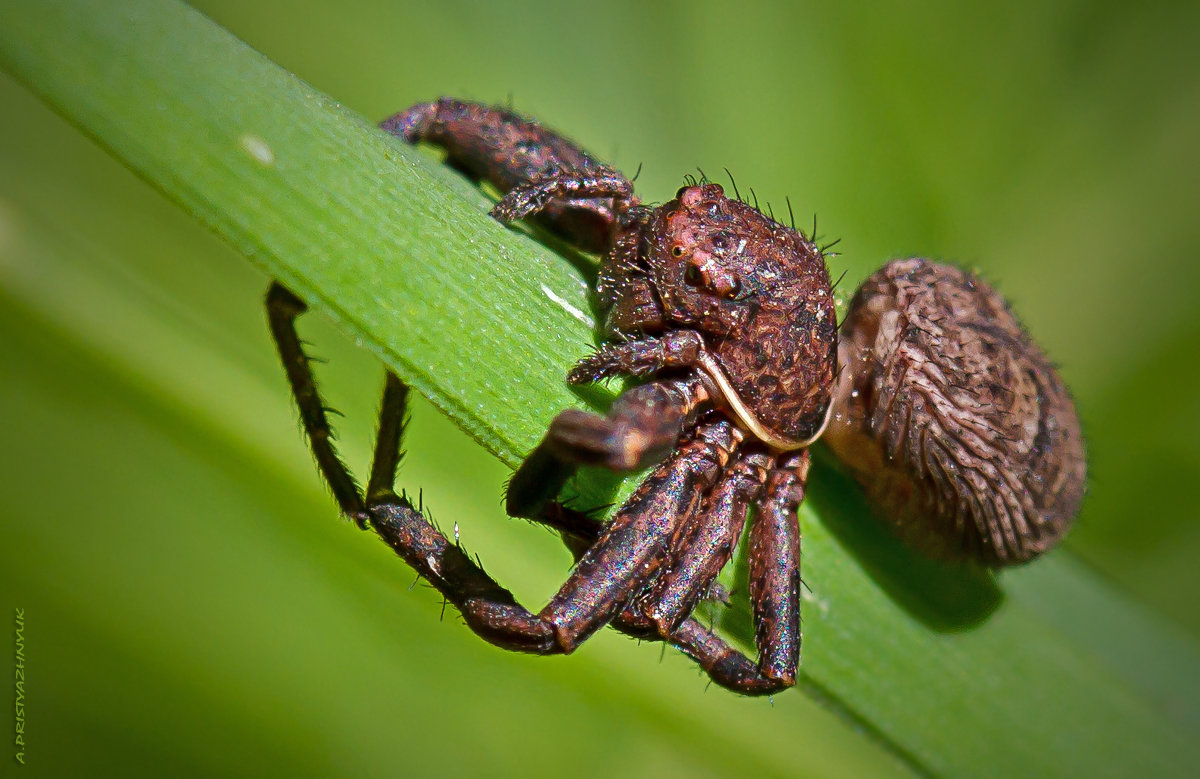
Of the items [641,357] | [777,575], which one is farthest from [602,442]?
[777,575]

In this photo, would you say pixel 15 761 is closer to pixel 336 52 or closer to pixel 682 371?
pixel 682 371

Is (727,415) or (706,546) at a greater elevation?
(727,415)

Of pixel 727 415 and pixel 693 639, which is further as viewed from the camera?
pixel 727 415

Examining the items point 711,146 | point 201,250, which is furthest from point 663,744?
point 711,146

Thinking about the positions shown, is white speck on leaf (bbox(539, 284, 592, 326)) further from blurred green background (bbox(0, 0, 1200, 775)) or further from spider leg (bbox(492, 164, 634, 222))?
blurred green background (bbox(0, 0, 1200, 775))

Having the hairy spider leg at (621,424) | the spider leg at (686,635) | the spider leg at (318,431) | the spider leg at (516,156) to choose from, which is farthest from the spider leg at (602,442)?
the spider leg at (516,156)

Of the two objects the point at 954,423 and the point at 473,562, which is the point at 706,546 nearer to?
the point at 473,562
